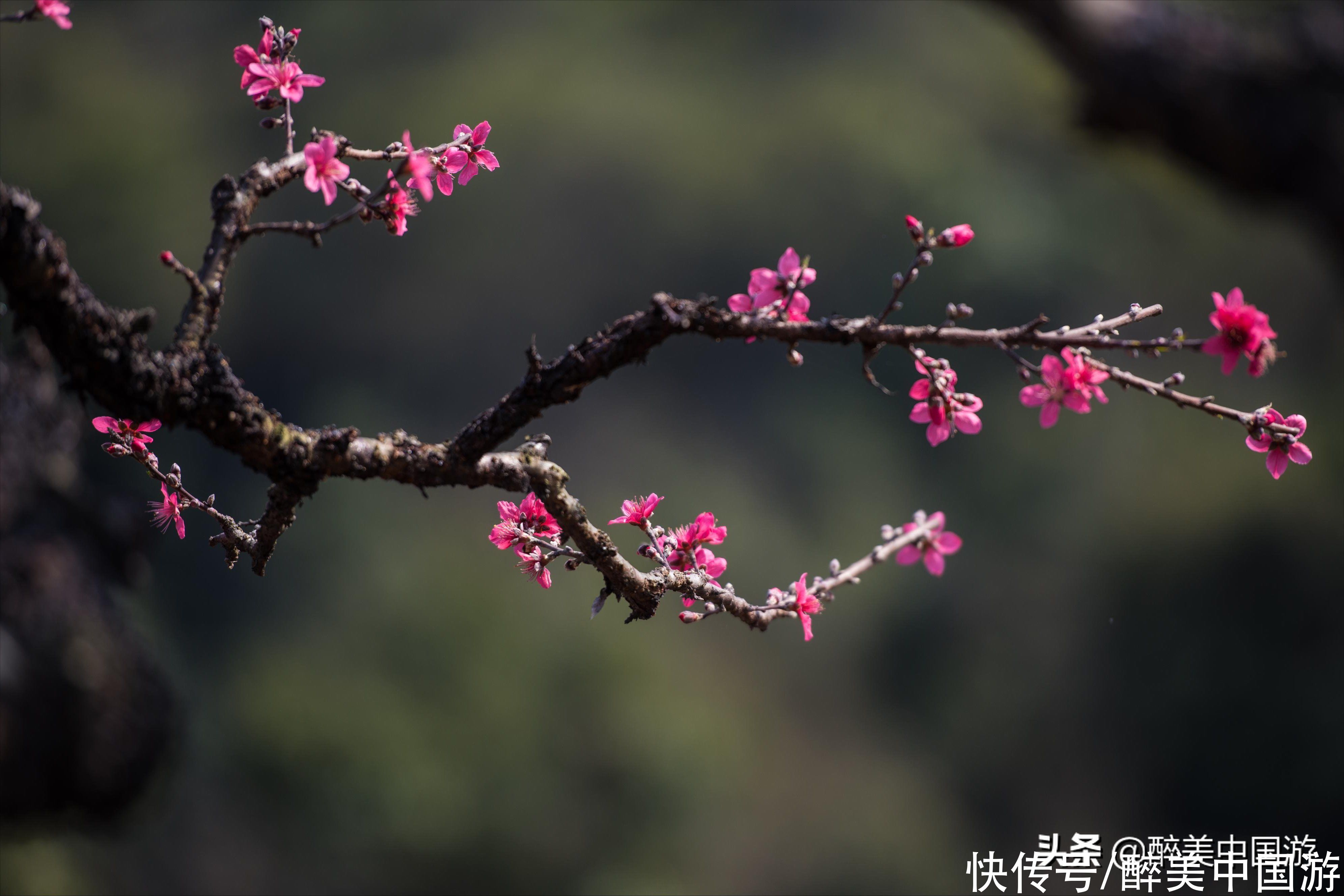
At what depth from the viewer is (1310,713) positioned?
12.2ft

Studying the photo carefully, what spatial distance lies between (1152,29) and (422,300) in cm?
285

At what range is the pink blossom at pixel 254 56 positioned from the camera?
958 mm

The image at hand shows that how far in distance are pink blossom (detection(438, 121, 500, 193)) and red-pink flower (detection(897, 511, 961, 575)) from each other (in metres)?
0.58

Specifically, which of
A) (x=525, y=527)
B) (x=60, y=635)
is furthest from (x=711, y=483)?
(x=525, y=527)

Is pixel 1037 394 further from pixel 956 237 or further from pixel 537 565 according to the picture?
pixel 537 565

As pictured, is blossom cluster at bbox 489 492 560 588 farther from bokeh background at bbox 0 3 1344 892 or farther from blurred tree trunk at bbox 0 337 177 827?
bokeh background at bbox 0 3 1344 892

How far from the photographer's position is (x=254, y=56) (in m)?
0.98

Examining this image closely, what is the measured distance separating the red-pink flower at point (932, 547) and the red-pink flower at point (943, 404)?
0.08 m

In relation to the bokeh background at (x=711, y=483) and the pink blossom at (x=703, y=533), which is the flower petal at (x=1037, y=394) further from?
the bokeh background at (x=711, y=483)

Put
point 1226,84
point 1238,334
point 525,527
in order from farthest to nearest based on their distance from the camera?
point 1226,84
point 525,527
point 1238,334

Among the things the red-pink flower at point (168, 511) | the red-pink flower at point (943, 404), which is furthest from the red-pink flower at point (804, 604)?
the red-pink flower at point (168, 511)

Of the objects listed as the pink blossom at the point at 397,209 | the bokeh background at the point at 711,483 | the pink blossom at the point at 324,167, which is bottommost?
the pink blossom at the point at 324,167

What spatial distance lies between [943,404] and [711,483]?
3.10m

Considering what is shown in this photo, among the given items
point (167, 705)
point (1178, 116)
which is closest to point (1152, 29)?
point (1178, 116)
